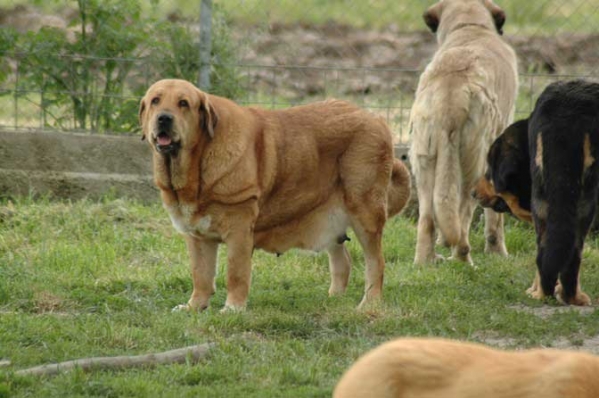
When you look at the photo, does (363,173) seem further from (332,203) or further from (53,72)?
(53,72)

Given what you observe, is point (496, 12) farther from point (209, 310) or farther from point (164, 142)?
point (209, 310)

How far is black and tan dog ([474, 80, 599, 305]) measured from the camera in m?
8.02

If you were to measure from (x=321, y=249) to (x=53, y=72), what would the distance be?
413 centimetres

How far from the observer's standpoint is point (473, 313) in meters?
7.86

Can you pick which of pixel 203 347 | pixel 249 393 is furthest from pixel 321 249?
pixel 249 393

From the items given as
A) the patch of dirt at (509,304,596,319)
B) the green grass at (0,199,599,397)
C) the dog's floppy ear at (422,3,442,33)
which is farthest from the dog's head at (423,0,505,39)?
the patch of dirt at (509,304,596,319)

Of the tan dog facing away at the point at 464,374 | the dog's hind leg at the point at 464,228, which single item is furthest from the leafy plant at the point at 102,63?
the tan dog facing away at the point at 464,374

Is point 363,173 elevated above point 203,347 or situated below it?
above

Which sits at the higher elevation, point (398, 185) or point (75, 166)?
point (398, 185)

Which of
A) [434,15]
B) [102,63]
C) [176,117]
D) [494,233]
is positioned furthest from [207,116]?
[434,15]

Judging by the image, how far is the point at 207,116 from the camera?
7828 millimetres

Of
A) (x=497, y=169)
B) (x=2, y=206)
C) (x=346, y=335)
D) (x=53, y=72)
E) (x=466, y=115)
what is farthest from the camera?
(x=53, y=72)

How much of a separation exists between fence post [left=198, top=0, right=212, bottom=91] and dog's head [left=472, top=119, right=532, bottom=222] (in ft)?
10.9

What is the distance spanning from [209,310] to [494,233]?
363 cm
